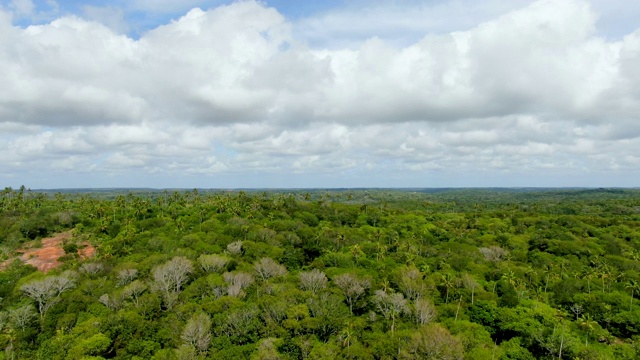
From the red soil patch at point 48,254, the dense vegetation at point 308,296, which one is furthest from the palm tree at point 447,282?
the red soil patch at point 48,254

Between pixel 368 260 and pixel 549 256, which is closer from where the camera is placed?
pixel 368 260

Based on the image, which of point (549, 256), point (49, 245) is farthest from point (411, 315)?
point (49, 245)

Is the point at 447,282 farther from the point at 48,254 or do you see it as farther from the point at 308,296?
the point at 48,254

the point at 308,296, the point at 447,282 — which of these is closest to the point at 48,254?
the point at 308,296

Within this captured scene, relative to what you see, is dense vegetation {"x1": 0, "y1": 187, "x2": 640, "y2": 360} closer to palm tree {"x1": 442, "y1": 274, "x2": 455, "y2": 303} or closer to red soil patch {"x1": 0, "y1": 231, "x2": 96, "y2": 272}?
palm tree {"x1": 442, "y1": 274, "x2": 455, "y2": 303}

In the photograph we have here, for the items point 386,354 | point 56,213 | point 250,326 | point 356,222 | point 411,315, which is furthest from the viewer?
point 356,222

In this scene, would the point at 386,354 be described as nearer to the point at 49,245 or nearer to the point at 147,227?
the point at 147,227
